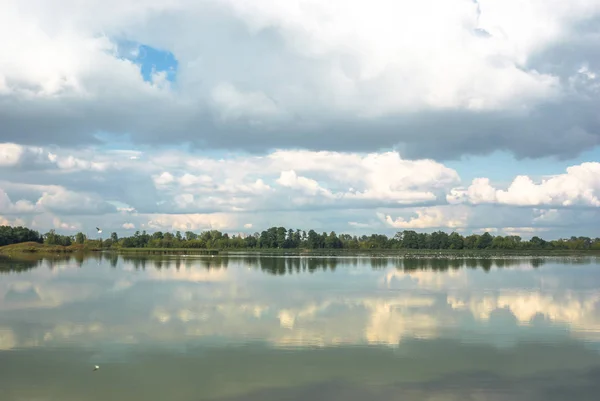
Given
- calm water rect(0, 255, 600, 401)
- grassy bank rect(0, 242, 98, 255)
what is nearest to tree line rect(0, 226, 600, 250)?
grassy bank rect(0, 242, 98, 255)

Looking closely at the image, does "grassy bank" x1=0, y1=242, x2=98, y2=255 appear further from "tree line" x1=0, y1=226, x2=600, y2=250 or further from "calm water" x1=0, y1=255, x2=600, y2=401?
"calm water" x1=0, y1=255, x2=600, y2=401

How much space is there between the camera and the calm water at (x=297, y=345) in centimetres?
1459

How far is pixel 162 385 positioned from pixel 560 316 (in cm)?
2183

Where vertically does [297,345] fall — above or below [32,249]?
below

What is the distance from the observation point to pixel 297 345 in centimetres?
→ 1967

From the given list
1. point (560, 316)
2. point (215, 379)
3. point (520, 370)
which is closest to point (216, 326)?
point (215, 379)

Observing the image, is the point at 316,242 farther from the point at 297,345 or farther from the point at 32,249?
the point at 297,345

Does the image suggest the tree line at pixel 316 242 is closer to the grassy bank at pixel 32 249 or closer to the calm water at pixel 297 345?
the grassy bank at pixel 32 249

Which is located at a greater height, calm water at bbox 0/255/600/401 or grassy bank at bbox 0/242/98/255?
grassy bank at bbox 0/242/98/255

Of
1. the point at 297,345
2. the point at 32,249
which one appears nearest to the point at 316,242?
the point at 32,249

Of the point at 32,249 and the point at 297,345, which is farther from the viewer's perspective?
the point at 32,249

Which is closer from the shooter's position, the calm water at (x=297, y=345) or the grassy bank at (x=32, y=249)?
the calm water at (x=297, y=345)

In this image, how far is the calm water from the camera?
A: 47.9 ft

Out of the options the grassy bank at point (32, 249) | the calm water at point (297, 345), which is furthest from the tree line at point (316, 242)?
the calm water at point (297, 345)
